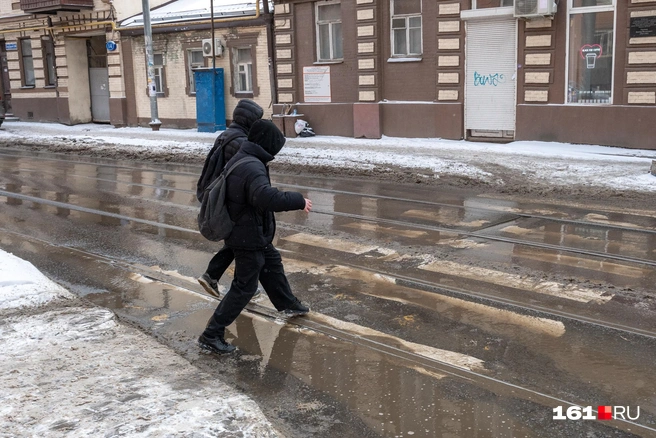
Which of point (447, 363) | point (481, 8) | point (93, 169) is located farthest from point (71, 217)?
point (481, 8)

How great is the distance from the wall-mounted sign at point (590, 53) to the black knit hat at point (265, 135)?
12.1 metres

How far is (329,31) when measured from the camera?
20.3 m

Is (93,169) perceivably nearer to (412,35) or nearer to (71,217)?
(71,217)

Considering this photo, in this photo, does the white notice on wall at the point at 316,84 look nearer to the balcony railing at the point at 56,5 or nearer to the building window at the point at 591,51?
the building window at the point at 591,51

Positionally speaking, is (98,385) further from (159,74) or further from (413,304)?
(159,74)

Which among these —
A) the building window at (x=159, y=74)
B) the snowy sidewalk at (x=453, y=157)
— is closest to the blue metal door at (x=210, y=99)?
the snowy sidewalk at (x=453, y=157)

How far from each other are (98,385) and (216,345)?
3.33ft

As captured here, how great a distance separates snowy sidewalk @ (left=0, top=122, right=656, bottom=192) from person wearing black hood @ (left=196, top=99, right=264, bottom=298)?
7.51 metres

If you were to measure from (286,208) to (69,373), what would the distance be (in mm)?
1799

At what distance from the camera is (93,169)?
16406 millimetres

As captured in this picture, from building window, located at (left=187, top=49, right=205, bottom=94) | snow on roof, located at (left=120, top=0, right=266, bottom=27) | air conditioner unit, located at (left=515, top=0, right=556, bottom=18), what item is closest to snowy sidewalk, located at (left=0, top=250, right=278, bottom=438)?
air conditioner unit, located at (left=515, top=0, right=556, bottom=18)

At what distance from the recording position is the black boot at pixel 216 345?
5.46m

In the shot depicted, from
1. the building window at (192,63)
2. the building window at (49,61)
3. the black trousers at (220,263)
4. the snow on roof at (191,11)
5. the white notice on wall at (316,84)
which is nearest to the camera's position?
the black trousers at (220,263)

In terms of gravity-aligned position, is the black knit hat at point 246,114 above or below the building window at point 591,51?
below
